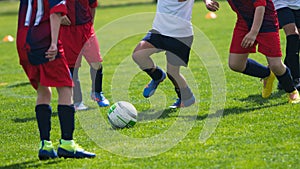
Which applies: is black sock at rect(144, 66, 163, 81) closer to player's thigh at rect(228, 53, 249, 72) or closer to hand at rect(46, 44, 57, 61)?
player's thigh at rect(228, 53, 249, 72)

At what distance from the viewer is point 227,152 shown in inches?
209

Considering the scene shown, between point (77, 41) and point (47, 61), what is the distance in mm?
2565

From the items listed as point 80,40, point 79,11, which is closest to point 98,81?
point 80,40

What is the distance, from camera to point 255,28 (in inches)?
263

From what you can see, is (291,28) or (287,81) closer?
(287,81)

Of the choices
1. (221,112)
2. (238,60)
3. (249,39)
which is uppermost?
(249,39)

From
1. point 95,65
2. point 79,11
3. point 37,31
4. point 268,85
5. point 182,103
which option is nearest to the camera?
point 37,31

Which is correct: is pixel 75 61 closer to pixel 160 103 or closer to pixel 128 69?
pixel 160 103

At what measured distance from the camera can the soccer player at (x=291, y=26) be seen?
775 cm

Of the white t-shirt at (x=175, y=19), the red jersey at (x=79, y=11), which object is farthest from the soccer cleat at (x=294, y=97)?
the red jersey at (x=79, y=11)

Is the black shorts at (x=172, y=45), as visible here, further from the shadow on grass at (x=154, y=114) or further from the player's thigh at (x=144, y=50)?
the shadow on grass at (x=154, y=114)

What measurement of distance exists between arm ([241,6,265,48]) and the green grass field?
0.74 m

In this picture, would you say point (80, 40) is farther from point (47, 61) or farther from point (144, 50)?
point (47, 61)

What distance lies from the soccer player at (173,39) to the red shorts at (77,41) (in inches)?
32.3
